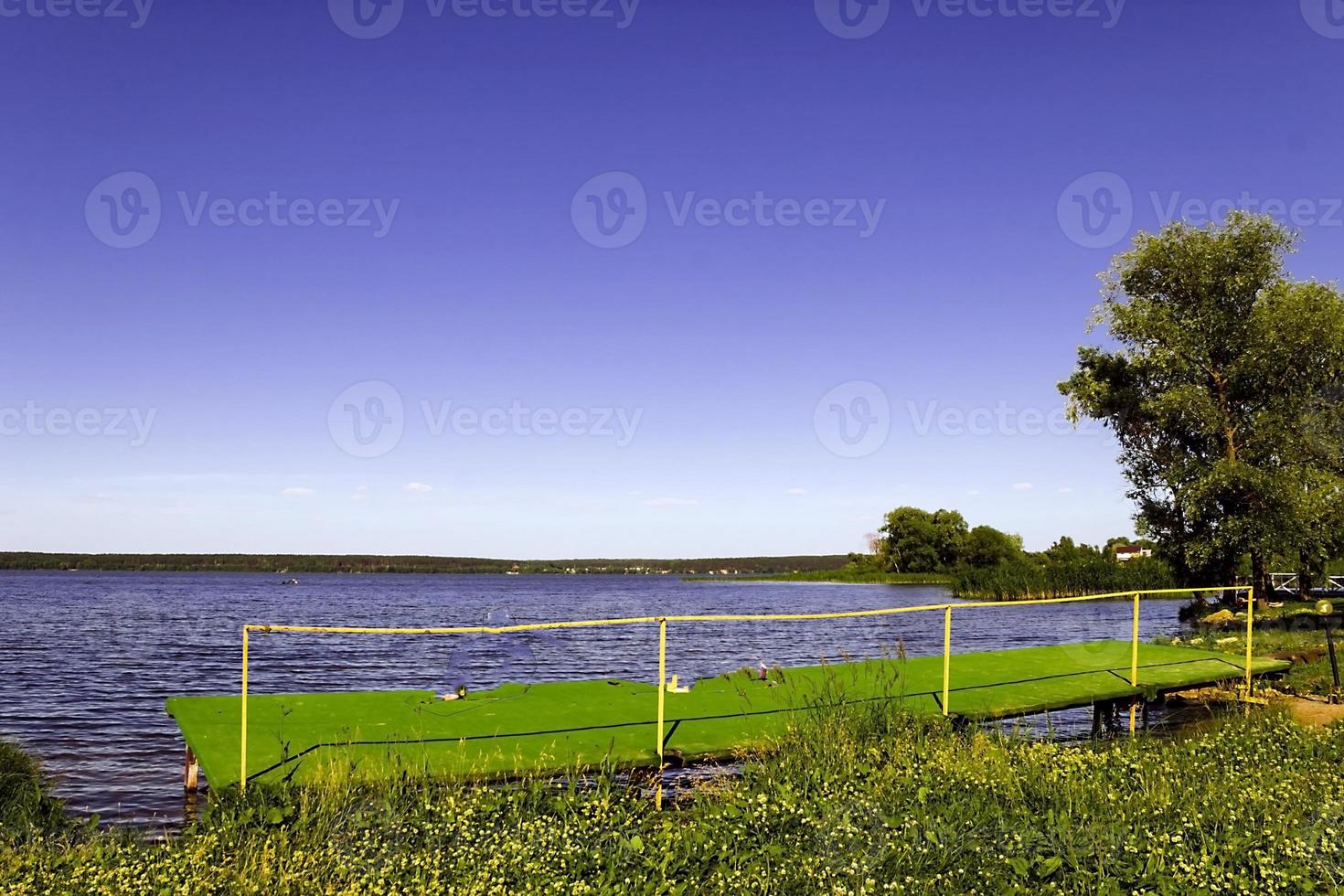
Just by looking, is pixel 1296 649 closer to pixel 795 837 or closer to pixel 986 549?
pixel 795 837

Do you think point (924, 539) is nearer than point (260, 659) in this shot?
No

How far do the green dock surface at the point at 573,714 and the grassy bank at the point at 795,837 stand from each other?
2.77 feet

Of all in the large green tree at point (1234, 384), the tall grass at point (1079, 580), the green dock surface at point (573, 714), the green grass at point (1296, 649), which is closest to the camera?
the green dock surface at point (573, 714)

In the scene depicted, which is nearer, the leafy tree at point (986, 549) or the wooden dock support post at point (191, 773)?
the wooden dock support post at point (191, 773)

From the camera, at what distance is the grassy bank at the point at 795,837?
20.5 ft

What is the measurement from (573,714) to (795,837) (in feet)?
16.6

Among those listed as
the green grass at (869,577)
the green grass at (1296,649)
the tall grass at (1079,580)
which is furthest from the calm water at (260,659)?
the green grass at (869,577)

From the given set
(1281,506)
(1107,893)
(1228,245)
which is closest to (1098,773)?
(1107,893)

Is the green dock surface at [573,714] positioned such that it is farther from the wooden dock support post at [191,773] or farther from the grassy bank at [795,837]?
the grassy bank at [795,837]

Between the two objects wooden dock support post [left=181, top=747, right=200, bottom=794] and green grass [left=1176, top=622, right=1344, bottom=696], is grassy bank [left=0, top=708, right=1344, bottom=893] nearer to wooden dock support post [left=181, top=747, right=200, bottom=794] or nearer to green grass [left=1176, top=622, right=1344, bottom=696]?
wooden dock support post [left=181, top=747, right=200, bottom=794]

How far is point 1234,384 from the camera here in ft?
99.2

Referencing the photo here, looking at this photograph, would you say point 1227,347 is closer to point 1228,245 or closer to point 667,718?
point 1228,245

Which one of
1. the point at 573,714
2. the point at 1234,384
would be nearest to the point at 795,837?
the point at 573,714

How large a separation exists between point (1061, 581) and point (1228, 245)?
115 feet
